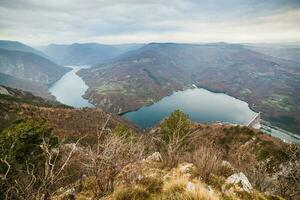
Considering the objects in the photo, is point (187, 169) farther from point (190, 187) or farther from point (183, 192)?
point (183, 192)

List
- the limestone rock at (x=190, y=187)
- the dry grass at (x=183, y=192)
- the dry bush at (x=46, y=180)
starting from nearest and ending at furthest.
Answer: the dry grass at (x=183, y=192) → the dry bush at (x=46, y=180) → the limestone rock at (x=190, y=187)

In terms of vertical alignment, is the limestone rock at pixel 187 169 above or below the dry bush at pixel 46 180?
below

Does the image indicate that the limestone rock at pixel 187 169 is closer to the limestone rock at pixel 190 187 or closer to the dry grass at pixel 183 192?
the dry grass at pixel 183 192

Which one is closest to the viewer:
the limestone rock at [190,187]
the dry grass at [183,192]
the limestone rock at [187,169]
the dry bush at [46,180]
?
the dry grass at [183,192]

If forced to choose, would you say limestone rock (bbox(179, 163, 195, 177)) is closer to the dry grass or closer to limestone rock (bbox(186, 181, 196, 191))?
the dry grass

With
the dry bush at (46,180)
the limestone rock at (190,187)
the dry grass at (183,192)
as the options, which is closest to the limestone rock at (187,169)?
the dry grass at (183,192)

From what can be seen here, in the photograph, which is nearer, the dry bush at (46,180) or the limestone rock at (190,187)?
the dry bush at (46,180)

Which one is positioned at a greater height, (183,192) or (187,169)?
(183,192)

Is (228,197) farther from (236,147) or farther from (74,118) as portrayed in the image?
(74,118)

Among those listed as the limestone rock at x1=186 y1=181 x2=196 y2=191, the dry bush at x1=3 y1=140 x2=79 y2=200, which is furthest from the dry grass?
the dry bush at x1=3 y1=140 x2=79 y2=200

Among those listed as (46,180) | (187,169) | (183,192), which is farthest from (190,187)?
(187,169)

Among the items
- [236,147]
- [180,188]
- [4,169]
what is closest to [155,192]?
[180,188]
